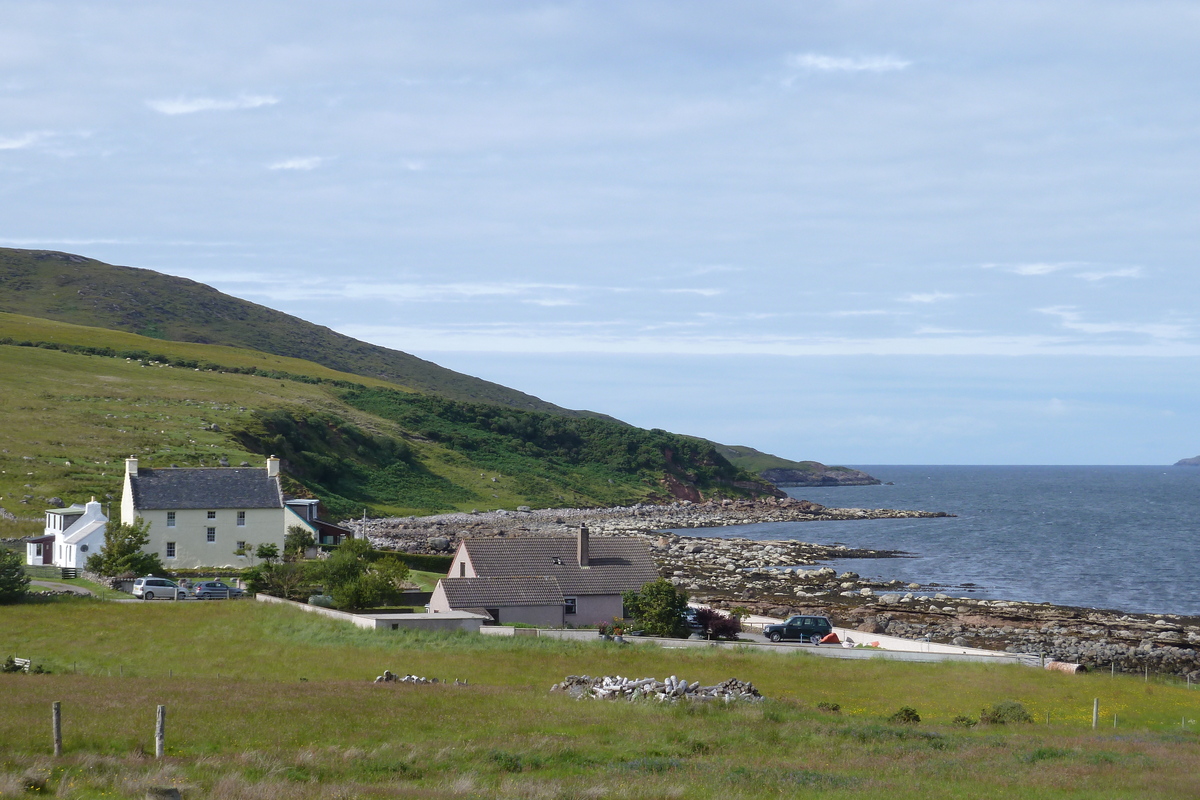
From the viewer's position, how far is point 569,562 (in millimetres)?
53156

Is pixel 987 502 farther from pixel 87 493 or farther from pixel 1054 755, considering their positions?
pixel 1054 755

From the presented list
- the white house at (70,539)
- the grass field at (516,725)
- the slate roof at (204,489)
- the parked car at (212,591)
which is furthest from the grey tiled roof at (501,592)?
the white house at (70,539)

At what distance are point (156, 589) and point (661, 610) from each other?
26.4 meters

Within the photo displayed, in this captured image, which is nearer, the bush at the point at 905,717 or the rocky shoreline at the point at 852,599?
the bush at the point at 905,717

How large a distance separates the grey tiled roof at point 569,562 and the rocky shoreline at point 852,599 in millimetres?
8129

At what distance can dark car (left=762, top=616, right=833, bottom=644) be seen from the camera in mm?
47719

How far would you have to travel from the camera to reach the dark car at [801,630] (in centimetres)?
4772

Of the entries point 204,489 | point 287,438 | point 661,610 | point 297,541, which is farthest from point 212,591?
point 287,438

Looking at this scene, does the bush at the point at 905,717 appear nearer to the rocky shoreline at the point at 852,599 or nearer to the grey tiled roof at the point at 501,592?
the rocky shoreline at the point at 852,599

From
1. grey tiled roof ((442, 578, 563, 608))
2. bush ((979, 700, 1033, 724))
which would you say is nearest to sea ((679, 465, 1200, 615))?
grey tiled roof ((442, 578, 563, 608))

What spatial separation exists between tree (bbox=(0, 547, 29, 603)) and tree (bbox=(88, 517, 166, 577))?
8.56 meters

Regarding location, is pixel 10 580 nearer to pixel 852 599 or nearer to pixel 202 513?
pixel 202 513

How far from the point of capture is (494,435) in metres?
183

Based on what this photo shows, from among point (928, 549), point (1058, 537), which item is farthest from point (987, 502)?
point (928, 549)
